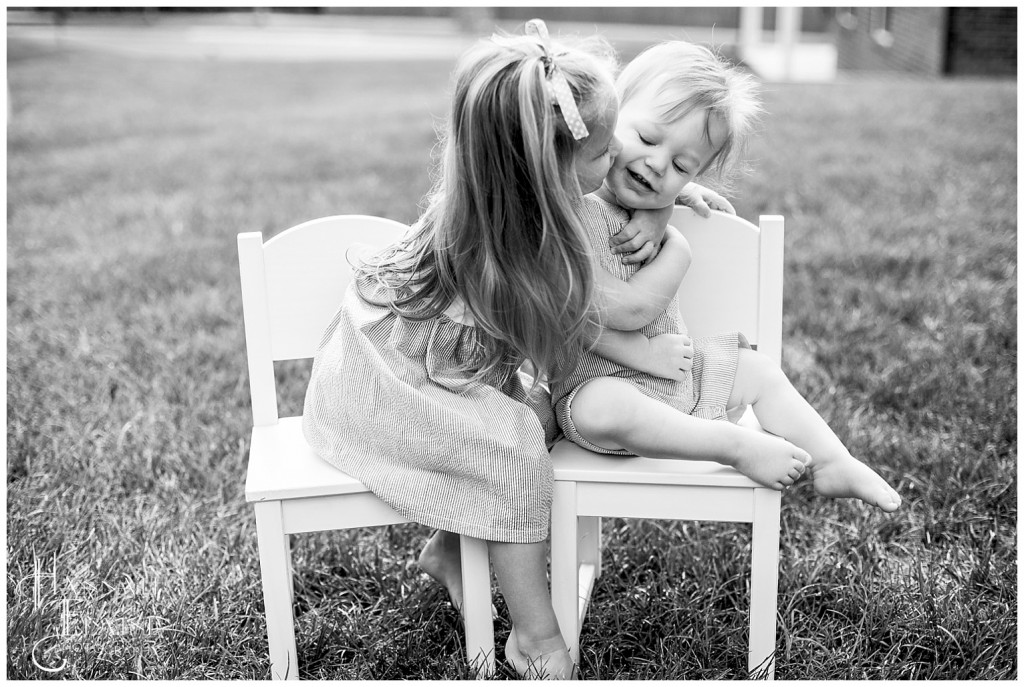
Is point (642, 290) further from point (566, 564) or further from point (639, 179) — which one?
point (566, 564)

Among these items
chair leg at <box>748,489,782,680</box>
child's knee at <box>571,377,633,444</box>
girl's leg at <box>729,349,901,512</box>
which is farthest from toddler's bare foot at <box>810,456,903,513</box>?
child's knee at <box>571,377,633,444</box>

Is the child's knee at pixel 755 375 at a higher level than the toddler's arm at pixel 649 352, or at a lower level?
lower

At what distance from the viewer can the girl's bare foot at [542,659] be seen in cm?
199

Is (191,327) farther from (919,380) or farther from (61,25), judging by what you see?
(61,25)

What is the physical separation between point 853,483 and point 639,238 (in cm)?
63

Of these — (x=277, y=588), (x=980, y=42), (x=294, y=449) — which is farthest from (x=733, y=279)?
(x=980, y=42)

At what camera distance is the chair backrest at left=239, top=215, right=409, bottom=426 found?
2.18 m

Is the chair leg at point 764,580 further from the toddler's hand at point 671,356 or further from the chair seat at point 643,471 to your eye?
the toddler's hand at point 671,356

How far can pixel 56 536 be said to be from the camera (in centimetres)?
250

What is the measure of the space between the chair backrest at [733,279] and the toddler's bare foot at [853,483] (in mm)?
263

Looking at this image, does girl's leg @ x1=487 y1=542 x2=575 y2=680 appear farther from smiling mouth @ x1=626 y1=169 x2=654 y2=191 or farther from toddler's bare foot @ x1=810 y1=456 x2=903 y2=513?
smiling mouth @ x1=626 y1=169 x2=654 y2=191

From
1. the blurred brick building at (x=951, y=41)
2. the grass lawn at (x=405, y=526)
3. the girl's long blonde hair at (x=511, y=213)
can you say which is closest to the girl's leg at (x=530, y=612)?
the grass lawn at (x=405, y=526)

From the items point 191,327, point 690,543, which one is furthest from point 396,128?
point 690,543

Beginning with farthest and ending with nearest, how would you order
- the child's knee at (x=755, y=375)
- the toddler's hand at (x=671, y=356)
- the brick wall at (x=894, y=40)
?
1. the brick wall at (x=894, y=40)
2. the child's knee at (x=755, y=375)
3. the toddler's hand at (x=671, y=356)
